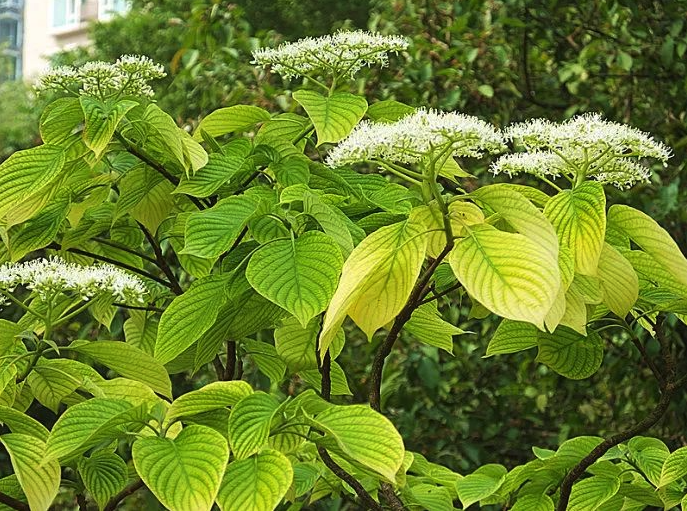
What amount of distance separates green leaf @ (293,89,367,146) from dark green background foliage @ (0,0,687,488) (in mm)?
1266

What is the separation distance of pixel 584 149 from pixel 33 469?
1.56 ft

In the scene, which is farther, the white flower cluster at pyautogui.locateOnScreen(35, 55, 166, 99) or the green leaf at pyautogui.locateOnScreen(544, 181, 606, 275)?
the white flower cluster at pyautogui.locateOnScreen(35, 55, 166, 99)

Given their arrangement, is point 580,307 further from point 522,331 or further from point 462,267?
point 522,331

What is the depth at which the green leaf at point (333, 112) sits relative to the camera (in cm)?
92

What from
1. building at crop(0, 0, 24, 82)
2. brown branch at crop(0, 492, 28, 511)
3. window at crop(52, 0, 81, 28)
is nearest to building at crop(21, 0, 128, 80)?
window at crop(52, 0, 81, 28)

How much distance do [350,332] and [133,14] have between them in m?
7.85

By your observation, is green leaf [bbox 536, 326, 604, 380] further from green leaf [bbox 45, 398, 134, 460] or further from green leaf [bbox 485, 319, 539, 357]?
green leaf [bbox 45, 398, 134, 460]

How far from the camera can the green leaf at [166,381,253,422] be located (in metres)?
0.77

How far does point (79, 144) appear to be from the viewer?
3.04 feet

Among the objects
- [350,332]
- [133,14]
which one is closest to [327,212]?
[350,332]

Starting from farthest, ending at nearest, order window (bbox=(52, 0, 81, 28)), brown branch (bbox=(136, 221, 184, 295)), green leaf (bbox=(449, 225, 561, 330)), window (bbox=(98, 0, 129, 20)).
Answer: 1. window (bbox=(52, 0, 81, 28))
2. window (bbox=(98, 0, 129, 20))
3. brown branch (bbox=(136, 221, 184, 295))
4. green leaf (bbox=(449, 225, 561, 330))

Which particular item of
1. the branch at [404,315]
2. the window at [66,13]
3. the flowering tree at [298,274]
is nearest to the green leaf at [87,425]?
the flowering tree at [298,274]

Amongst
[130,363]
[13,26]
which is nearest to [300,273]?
[130,363]

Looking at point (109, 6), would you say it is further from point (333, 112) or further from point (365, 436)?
point (365, 436)
